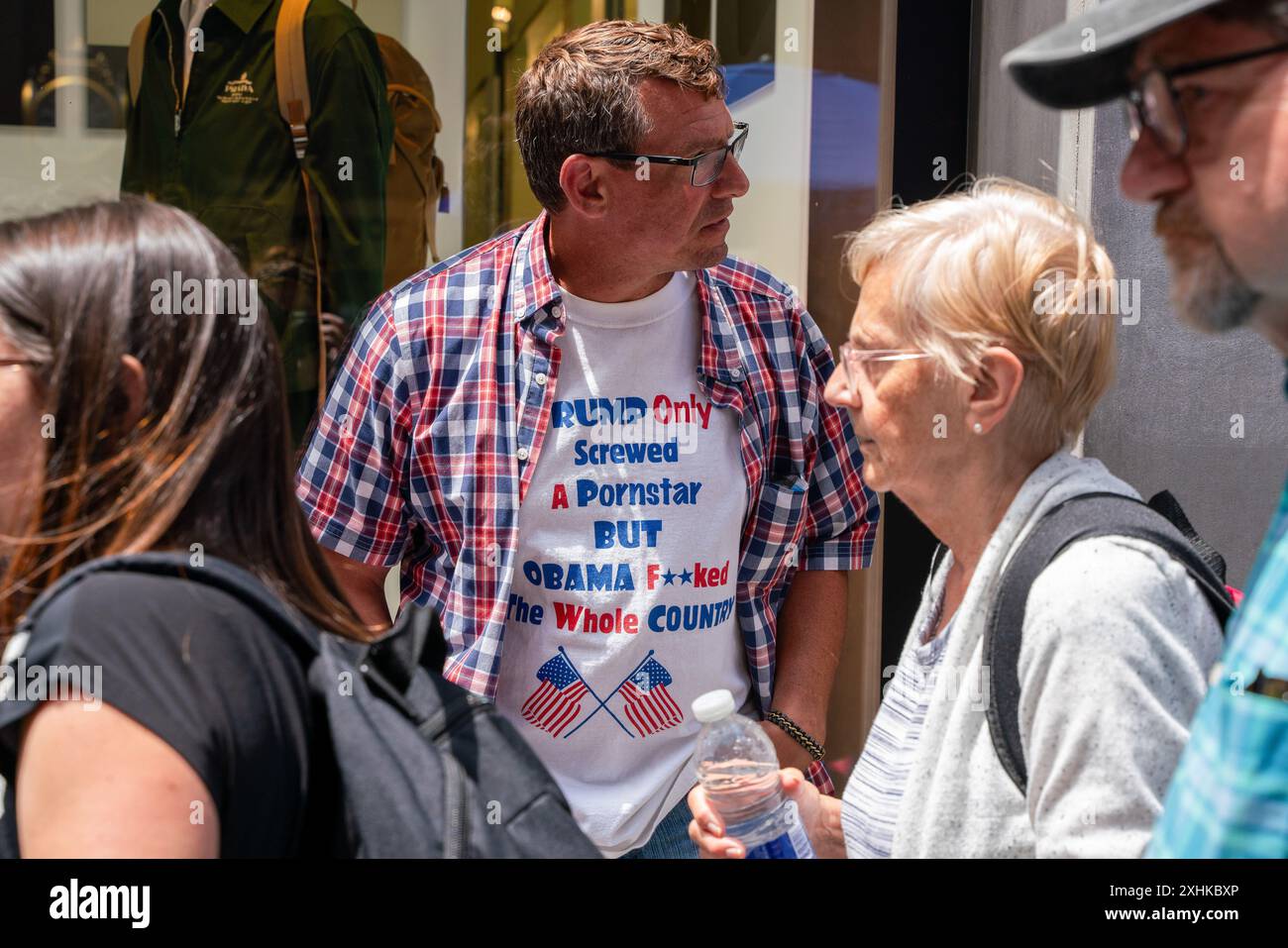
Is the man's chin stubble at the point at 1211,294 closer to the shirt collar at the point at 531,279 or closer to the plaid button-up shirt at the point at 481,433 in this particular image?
the plaid button-up shirt at the point at 481,433

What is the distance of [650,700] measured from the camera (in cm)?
251

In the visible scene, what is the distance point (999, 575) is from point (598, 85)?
1.47 m

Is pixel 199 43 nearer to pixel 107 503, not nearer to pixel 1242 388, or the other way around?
pixel 107 503

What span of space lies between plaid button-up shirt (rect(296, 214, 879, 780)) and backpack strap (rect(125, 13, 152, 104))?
134cm

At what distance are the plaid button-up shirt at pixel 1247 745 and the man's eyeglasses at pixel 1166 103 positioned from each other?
453 millimetres

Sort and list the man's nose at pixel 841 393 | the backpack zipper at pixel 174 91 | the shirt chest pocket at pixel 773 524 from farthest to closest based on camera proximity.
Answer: the backpack zipper at pixel 174 91 < the shirt chest pocket at pixel 773 524 < the man's nose at pixel 841 393

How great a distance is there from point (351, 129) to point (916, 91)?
1.66 metres

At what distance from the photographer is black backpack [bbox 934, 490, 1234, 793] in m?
1.51

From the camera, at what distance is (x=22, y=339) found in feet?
4.58

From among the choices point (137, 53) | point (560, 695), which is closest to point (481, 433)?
point (560, 695)

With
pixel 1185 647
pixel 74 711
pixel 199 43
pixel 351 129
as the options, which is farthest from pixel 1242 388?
pixel 199 43

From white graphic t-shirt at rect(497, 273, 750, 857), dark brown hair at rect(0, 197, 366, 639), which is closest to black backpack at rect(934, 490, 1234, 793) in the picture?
dark brown hair at rect(0, 197, 366, 639)

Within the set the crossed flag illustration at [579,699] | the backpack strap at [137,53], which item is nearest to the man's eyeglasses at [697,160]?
the crossed flag illustration at [579,699]

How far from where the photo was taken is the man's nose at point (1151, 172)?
1.35 meters
